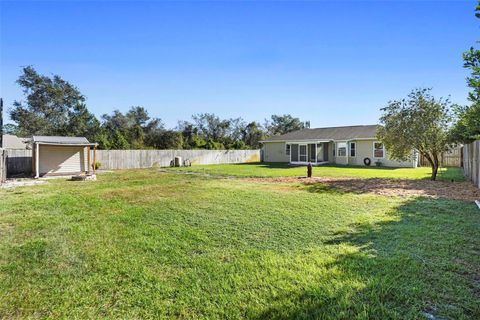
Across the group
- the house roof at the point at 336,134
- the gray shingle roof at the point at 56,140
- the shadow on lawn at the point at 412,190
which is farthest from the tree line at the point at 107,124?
the shadow on lawn at the point at 412,190

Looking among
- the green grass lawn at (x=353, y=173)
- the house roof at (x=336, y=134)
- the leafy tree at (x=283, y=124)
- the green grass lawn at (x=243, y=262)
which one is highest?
the leafy tree at (x=283, y=124)

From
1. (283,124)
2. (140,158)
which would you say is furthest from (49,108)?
(283,124)

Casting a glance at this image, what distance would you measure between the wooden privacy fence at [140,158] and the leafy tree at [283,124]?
17840 mm

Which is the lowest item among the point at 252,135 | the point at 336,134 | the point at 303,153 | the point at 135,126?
the point at 303,153

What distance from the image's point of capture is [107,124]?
37.3m

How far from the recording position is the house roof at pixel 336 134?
77.0ft

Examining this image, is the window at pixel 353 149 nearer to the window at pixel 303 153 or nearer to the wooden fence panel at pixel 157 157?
the window at pixel 303 153

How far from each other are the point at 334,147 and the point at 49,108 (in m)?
30.4

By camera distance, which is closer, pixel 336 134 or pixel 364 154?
pixel 364 154

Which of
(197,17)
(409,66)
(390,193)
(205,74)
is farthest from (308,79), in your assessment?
(390,193)

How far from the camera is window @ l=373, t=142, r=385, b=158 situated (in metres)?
22.3

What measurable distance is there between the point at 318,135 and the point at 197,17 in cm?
1884

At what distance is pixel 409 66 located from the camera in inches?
523

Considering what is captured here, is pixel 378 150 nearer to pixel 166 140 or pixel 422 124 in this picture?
pixel 422 124
